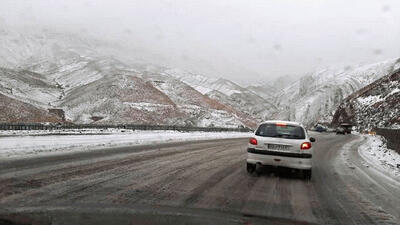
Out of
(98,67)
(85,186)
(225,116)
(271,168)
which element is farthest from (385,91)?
(98,67)

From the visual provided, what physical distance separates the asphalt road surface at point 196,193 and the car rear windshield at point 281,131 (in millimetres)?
1095

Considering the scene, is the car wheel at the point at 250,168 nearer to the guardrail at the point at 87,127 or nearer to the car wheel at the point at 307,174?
the car wheel at the point at 307,174

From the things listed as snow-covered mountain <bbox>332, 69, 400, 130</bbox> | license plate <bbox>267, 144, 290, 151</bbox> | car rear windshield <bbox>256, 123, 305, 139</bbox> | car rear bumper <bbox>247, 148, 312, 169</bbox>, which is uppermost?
snow-covered mountain <bbox>332, 69, 400, 130</bbox>

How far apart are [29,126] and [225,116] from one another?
74.3 meters

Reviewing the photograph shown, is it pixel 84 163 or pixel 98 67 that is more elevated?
pixel 98 67

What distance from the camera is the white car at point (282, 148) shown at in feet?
33.2

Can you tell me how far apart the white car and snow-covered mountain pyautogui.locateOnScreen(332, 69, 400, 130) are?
67197mm

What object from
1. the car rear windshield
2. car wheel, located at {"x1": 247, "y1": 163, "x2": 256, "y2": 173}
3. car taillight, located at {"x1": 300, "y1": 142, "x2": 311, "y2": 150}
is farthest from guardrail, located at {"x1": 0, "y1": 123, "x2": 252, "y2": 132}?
car taillight, located at {"x1": 300, "y1": 142, "x2": 311, "y2": 150}

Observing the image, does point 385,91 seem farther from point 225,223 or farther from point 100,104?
point 225,223

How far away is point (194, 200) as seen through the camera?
6832mm

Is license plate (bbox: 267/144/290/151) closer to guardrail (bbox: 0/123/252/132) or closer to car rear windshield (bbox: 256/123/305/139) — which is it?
car rear windshield (bbox: 256/123/305/139)

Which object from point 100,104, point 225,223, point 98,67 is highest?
point 98,67

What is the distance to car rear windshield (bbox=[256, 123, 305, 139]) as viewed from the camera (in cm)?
1048

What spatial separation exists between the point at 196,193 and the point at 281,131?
403 centimetres
